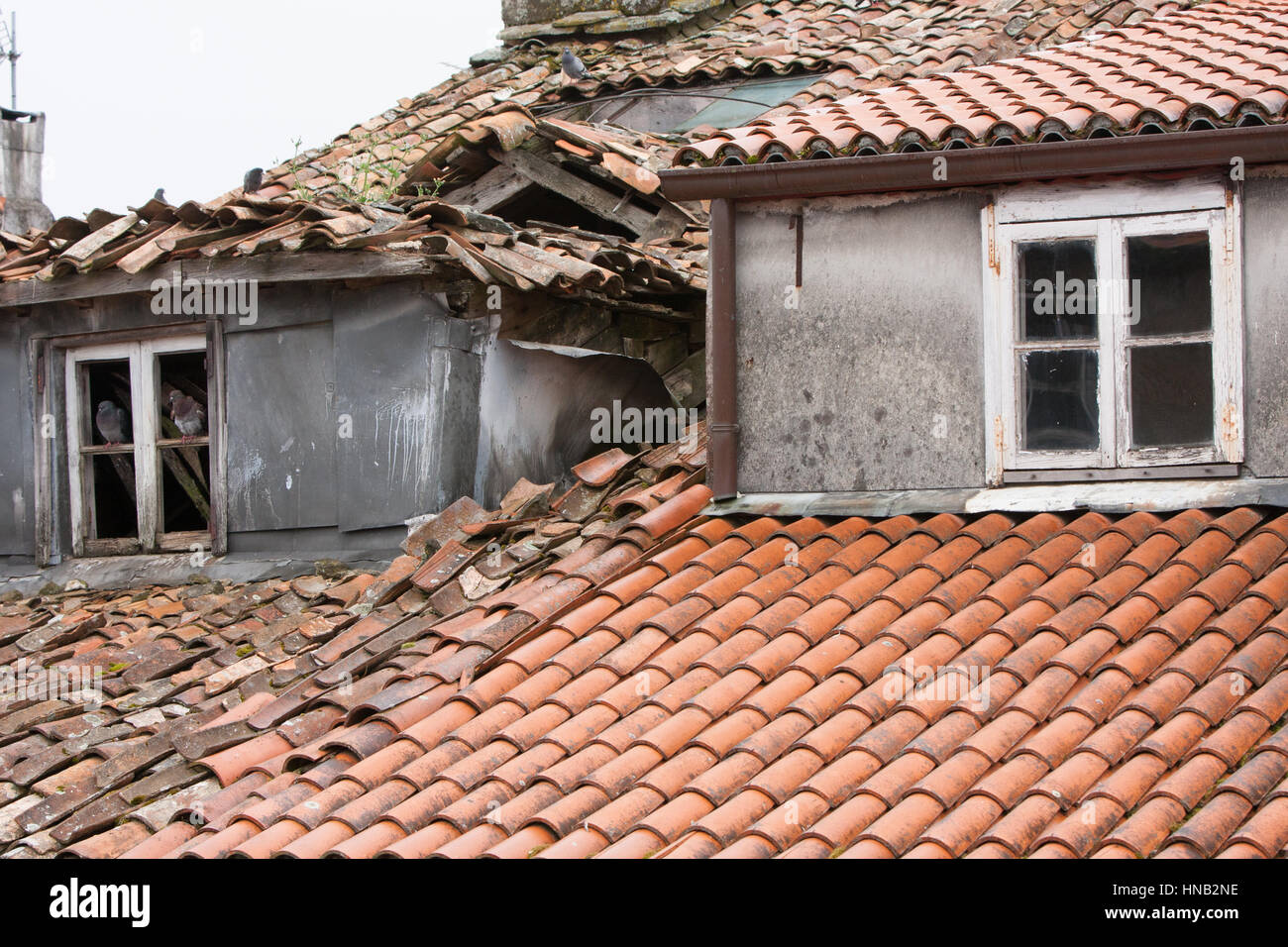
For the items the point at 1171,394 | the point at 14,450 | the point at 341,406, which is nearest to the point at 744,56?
the point at 341,406

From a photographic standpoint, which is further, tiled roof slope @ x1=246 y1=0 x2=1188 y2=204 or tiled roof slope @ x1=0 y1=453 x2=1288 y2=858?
tiled roof slope @ x1=246 y1=0 x2=1188 y2=204

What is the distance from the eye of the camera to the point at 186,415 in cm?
997

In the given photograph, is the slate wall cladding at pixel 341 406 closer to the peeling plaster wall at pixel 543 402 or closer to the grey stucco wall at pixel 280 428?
the grey stucco wall at pixel 280 428

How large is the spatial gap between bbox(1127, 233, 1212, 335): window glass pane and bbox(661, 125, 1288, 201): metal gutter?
1.24 feet

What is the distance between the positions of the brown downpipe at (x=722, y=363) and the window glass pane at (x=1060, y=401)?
152 cm

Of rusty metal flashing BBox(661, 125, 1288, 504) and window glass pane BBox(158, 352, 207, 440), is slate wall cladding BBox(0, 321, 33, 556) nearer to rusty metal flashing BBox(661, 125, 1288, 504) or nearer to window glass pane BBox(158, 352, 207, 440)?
window glass pane BBox(158, 352, 207, 440)

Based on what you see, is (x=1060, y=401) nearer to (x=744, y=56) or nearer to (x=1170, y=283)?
(x=1170, y=283)

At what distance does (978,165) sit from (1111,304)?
0.96 metres

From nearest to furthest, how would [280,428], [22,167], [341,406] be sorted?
[341,406] → [280,428] → [22,167]

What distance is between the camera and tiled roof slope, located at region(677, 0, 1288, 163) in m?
7.33

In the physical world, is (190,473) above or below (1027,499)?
above

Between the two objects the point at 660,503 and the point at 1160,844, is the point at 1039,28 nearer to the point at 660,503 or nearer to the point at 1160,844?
the point at 660,503

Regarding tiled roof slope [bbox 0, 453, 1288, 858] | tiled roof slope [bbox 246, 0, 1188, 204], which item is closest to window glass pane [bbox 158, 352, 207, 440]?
tiled roof slope [bbox 246, 0, 1188, 204]

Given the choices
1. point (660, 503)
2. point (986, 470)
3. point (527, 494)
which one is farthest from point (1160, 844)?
point (527, 494)
